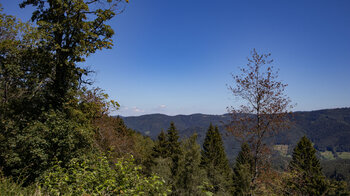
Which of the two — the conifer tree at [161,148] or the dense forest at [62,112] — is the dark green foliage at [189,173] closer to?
the dense forest at [62,112]

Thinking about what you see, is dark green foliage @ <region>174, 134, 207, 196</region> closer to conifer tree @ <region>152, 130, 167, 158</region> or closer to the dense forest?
the dense forest

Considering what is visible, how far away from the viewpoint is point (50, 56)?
35.7 ft

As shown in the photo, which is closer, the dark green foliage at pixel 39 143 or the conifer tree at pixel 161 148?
the dark green foliage at pixel 39 143

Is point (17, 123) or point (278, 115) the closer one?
point (278, 115)

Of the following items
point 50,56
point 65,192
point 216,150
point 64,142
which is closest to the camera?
point 65,192

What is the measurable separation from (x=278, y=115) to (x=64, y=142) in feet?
39.3

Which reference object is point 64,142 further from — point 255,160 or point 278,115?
point 278,115

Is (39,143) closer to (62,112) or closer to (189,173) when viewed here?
(62,112)

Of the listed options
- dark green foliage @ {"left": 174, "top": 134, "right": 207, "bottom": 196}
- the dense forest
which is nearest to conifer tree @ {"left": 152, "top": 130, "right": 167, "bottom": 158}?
dark green foliage @ {"left": 174, "top": 134, "right": 207, "bottom": 196}

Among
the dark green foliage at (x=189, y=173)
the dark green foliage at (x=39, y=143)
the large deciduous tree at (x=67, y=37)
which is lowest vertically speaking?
the dark green foliage at (x=189, y=173)

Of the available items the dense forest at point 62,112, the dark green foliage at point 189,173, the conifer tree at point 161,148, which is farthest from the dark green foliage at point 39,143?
the conifer tree at point 161,148

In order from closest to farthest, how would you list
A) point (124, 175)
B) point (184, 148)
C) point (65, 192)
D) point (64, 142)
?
point (65, 192)
point (124, 175)
point (64, 142)
point (184, 148)

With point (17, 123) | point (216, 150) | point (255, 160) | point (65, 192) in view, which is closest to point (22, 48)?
point (17, 123)

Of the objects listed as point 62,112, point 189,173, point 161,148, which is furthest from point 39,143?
point 161,148
